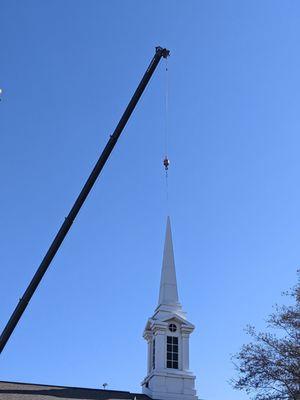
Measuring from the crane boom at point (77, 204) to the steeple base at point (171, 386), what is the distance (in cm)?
2279

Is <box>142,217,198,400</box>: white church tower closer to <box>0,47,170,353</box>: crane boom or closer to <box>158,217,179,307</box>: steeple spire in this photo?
<box>158,217,179,307</box>: steeple spire

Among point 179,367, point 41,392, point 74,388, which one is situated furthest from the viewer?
point 179,367

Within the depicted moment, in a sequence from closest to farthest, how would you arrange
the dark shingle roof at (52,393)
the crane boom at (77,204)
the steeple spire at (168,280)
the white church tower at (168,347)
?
the crane boom at (77,204) < the dark shingle roof at (52,393) < the white church tower at (168,347) < the steeple spire at (168,280)

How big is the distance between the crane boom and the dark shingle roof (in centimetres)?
1640

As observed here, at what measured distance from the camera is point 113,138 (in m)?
24.7

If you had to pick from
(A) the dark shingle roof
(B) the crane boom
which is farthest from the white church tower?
(B) the crane boom

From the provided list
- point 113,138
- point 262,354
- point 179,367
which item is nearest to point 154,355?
point 179,367

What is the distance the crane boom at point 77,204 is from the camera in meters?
20.5

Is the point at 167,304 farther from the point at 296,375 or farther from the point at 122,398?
the point at 296,375

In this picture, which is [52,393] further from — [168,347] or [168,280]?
[168,280]

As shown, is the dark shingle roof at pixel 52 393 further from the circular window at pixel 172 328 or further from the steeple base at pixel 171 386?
the circular window at pixel 172 328

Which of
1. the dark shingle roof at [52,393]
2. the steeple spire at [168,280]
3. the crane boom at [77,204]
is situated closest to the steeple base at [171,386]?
the dark shingle roof at [52,393]

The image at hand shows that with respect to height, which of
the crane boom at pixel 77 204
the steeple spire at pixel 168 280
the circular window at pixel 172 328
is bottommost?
the crane boom at pixel 77 204

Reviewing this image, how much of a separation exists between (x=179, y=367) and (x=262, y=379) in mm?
15558
